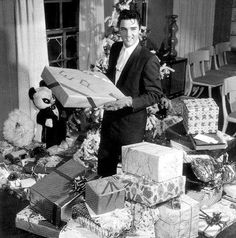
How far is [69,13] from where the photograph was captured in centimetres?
495

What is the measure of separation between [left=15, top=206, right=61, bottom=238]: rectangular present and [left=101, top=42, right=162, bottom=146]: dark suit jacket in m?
0.69

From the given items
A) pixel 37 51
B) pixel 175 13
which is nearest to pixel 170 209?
pixel 37 51

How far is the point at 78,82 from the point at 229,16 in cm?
552

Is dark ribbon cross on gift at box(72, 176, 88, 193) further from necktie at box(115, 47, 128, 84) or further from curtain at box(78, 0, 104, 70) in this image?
curtain at box(78, 0, 104, 70)

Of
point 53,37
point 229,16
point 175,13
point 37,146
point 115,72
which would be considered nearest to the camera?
point 115,72

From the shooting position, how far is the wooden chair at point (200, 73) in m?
6.21

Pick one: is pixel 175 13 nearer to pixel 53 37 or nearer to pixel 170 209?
pixel 53 37

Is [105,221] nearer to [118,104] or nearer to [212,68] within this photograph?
[118,104]

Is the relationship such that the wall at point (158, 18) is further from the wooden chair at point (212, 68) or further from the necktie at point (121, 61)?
the necktie at point (121, 61)

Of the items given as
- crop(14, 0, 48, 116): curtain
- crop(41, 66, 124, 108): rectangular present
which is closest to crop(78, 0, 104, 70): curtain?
crop(14, 0, 48, 116): curtain

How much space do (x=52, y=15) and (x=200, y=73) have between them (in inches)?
112

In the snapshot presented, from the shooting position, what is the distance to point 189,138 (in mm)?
3508

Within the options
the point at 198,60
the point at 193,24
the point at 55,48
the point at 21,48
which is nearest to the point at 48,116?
the point at 21,48

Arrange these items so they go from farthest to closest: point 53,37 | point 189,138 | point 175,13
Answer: point 175,13
point 53,37
point 189,138
